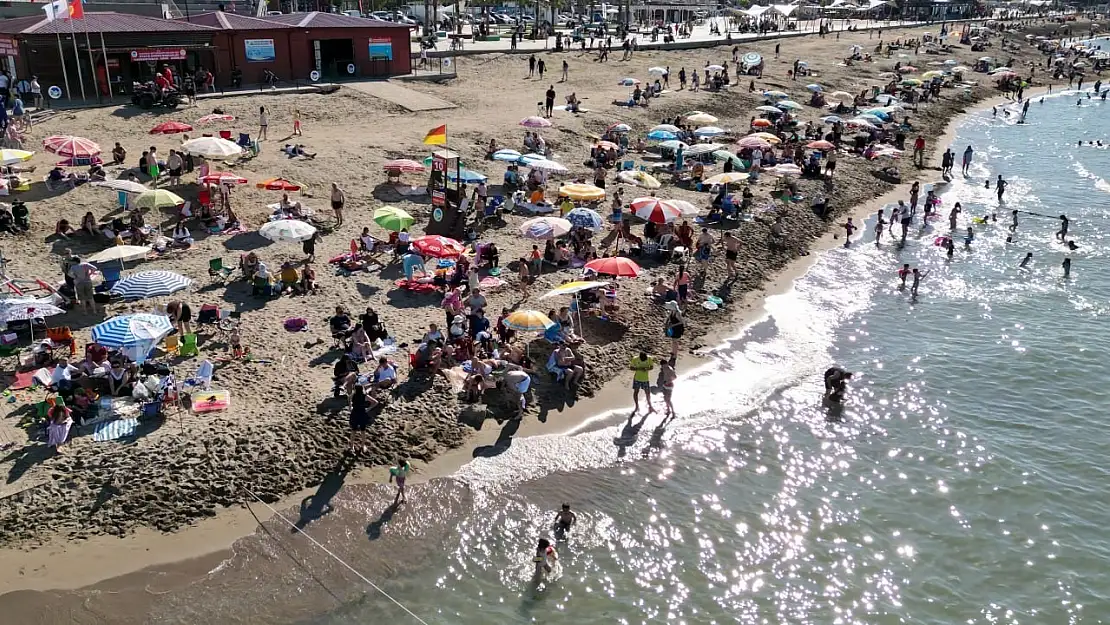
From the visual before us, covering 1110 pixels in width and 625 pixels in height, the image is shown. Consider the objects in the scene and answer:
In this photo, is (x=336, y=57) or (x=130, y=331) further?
(x=336, y=57)

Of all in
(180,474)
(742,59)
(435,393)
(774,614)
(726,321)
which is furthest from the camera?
(742,59)

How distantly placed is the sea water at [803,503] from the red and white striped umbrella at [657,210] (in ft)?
11.8

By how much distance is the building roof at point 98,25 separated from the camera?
31.5m

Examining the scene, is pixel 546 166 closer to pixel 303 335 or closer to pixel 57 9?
pixel 303 335

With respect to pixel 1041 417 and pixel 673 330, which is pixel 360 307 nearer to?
pixel 673 330

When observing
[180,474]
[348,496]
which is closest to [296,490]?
[348,496]

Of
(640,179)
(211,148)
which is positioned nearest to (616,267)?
(640,179)

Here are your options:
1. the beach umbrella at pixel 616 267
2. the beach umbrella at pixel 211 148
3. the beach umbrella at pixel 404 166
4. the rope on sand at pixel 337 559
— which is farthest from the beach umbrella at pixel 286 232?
the rope on sand at pixel 337 559

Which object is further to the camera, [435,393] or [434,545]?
[435,393]

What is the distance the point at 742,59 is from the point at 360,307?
47681mm

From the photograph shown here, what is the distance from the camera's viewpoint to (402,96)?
37.6 meters

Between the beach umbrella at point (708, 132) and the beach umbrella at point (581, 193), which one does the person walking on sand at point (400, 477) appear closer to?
the beach umbrella at point (581, 193)

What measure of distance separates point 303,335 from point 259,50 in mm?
25151

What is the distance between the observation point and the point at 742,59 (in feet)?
194
